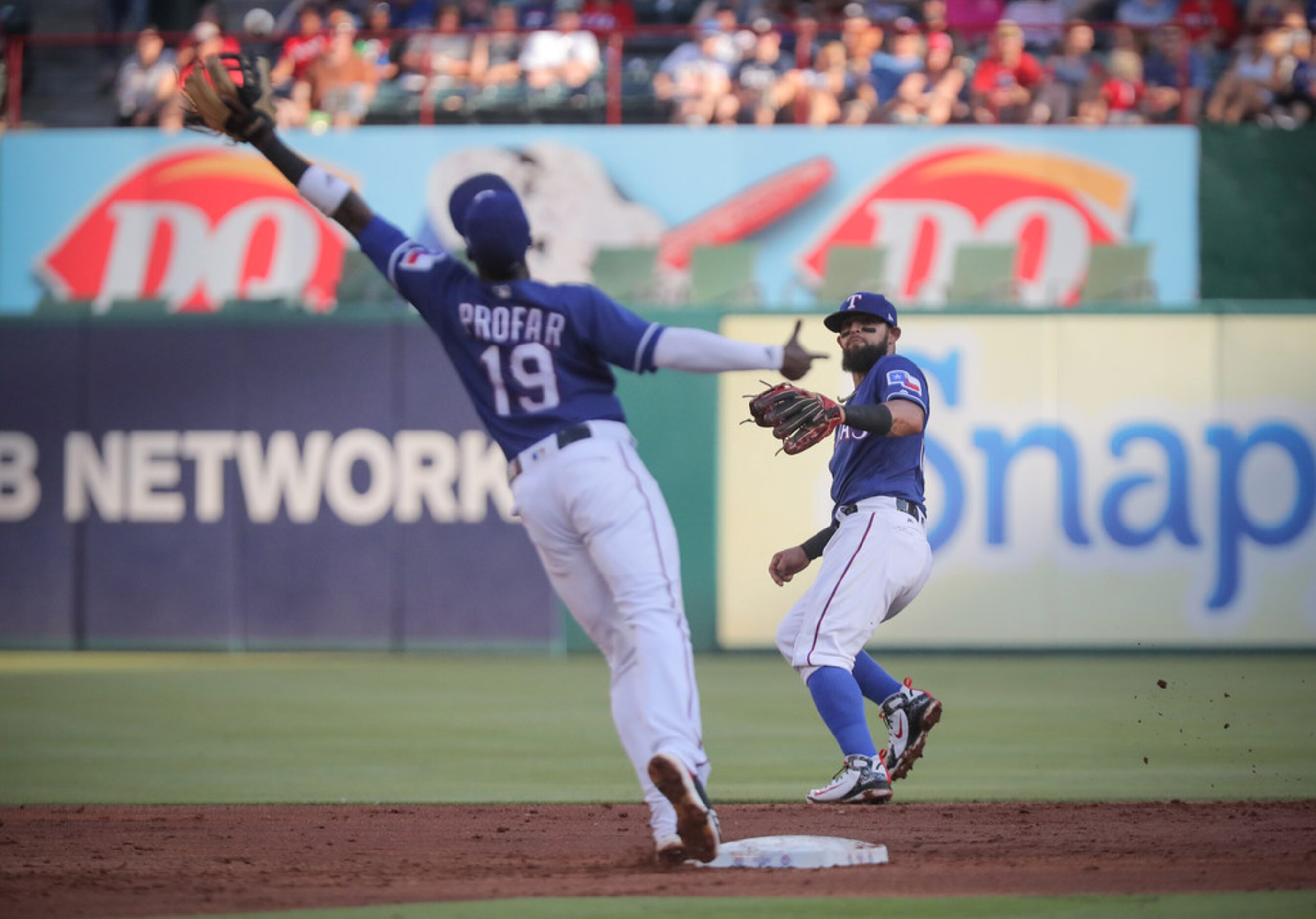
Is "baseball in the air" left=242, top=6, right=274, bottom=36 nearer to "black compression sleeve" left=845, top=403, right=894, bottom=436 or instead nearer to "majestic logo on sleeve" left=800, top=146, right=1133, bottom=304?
"majestic logo on sleeve" left=800, top=146, right=1133, bottom=304

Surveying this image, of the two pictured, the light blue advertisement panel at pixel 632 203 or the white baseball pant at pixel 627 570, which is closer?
the white baseball pant at pixel 627 570

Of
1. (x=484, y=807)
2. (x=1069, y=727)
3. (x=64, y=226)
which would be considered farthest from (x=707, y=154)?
(x=484, y=807)

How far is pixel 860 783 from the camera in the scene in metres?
6.38

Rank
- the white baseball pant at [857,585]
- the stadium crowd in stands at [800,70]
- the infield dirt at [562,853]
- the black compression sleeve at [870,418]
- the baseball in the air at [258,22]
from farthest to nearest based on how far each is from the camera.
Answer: the baseball in the air at [258,22] → the stadium crowd in stands at [800,70] → the white baseball pant at [857,585] → the black compression sleeve at [870,418] → the infield dirt at [562,853]

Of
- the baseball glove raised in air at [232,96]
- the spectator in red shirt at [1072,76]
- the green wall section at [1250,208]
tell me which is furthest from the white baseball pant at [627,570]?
the green wall section at [1250,208]

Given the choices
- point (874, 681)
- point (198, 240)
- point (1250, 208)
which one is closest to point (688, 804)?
point (874, 681)

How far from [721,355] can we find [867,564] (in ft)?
5.82

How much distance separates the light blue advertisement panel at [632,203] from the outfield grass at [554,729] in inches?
155

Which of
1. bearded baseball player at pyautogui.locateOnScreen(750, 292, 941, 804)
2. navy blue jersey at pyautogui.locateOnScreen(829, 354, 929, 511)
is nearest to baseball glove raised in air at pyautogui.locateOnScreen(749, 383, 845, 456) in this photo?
bearded baseball player at pyautogui.locateOnScreen(750, 292, 941, 804)

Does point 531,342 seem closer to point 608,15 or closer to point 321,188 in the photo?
point 321,188

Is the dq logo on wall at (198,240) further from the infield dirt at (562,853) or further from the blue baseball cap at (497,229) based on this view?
the blue baseball cap at (497,229)

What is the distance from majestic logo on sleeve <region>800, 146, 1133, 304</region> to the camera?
1582cm

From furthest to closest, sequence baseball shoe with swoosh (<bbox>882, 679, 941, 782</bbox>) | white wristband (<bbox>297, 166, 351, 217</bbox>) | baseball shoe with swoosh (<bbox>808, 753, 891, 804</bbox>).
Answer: baseball shoe with swoosh (<bbox>882, 679, 941, 782</bbox>)
baseball shoe with swoosh (<bbox>808, 753, 891, 804</bbox>)
white wristband (<bbox>297, 166, 351, 217</bbox>)

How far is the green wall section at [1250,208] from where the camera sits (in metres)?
16.1
